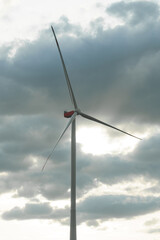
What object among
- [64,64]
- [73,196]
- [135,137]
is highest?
[64,64]

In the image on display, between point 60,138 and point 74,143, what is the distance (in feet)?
9.78

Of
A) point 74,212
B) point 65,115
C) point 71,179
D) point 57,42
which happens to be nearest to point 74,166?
point 71,179

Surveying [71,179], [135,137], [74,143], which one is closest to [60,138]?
[74,143]

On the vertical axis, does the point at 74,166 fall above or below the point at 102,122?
below

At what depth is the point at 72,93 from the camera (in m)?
92.2

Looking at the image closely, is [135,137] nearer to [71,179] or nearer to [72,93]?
[72,93]

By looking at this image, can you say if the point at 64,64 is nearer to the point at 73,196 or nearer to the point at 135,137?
the point at 135,137

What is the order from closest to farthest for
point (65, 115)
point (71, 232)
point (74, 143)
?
point (71, 232) → point (74, 143) → point (65, 115)

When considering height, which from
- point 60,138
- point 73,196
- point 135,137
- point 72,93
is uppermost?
point 72,93

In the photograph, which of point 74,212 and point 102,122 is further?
point 102,122

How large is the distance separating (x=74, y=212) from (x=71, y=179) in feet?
19.1

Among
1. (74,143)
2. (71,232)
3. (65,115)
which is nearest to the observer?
(71,232)

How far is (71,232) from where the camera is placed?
75.9 metres

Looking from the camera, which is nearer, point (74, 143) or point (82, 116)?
point (74, 143)
